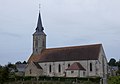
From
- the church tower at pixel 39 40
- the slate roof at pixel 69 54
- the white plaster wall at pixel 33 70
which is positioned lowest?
the white plaster wall at pixel 33 70

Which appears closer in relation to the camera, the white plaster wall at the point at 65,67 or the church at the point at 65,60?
the white plaster wall at the point at 65,67

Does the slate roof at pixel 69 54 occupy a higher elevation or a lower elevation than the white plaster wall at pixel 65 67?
higher

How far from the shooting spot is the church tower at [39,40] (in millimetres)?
63562

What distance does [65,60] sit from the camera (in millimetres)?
56562

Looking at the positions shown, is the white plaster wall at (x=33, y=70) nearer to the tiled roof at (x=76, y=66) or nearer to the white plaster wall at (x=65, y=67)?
the white plaster wall at (x=65, y=67)

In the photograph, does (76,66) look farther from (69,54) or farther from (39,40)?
(39,40)

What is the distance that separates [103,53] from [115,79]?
4605 cm

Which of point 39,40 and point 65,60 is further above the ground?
point 39,40

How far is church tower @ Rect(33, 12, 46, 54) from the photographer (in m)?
63.6

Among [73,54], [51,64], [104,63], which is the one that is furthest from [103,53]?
[51,64]

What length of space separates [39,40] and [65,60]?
1034 centimetres

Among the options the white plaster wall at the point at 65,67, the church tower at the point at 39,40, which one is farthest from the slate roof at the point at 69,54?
the church tower at the point at 39,40

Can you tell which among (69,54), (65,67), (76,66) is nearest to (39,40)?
(69,54)

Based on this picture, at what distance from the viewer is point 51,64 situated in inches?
2322
